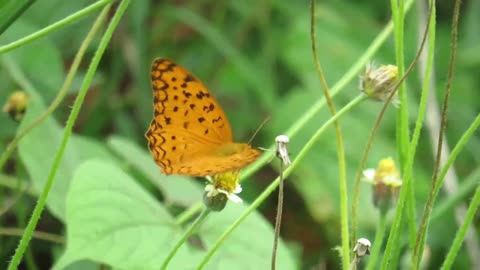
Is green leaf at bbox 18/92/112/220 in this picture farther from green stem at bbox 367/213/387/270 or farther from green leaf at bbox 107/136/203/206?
green stem at bbox 367/213/387/270

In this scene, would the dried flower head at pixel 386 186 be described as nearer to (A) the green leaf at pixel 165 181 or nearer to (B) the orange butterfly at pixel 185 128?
(B) the orange butterfly at pixel 185 128

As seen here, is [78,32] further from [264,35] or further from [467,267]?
[467,267]

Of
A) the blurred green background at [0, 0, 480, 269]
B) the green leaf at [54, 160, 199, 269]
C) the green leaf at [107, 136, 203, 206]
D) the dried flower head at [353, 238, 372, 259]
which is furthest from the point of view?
the blurred green background at [0, 0, 480, 269]

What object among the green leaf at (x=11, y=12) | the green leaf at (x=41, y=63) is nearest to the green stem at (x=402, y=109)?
the green leaf at (x=11, y=12)

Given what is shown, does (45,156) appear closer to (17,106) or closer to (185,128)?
(17,106)

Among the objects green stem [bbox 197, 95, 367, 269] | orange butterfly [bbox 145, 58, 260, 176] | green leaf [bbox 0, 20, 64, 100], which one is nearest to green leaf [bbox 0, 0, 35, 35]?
orange butterfly [bbox 145, 58, 260, 176]
